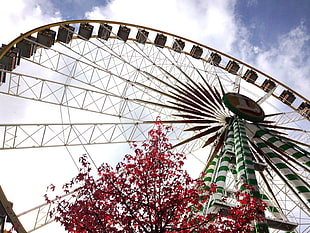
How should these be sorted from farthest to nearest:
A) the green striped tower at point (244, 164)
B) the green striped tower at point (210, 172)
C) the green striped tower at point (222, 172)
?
the green striped tower at point (210, 172), the green striped tower at point (222, 172), the green striped tower at point (244, 164)

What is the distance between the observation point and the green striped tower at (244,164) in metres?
9.53

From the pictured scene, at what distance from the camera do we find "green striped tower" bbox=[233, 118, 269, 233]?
9.53 meters

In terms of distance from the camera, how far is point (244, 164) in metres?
12.2

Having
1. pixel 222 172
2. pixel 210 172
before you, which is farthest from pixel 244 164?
pixel 210 172

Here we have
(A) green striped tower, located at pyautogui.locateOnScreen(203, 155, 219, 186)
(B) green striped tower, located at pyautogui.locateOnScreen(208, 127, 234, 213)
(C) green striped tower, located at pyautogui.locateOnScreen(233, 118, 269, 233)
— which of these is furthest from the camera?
(A) green striped tower, located at pyautogui.locateOnScreen(203, 155, 219, 186)

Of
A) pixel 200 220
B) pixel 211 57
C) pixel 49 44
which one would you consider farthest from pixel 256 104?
pixel 49 44

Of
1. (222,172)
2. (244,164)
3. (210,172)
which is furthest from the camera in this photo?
(210,172)

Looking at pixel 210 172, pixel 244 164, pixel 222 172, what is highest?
pixel 210 172

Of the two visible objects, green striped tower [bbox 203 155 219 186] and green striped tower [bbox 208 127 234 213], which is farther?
green striped tower [bbox 203 155 219 186]

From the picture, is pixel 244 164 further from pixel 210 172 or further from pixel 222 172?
pixel 210 172

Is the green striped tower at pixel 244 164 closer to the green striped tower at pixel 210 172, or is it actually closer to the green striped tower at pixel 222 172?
the green striped tower at pixel 222 172

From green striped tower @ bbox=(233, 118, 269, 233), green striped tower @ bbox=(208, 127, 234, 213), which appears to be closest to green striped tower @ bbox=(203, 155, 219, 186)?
green striped tower @ bbox=(208, 127, 234, 213)

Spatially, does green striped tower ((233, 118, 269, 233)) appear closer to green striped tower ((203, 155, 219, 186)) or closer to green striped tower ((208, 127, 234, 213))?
green striped tower ((208, 127, 234, 213))

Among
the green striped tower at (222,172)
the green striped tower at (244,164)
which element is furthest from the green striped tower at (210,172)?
the green striped tower at (244,164)
